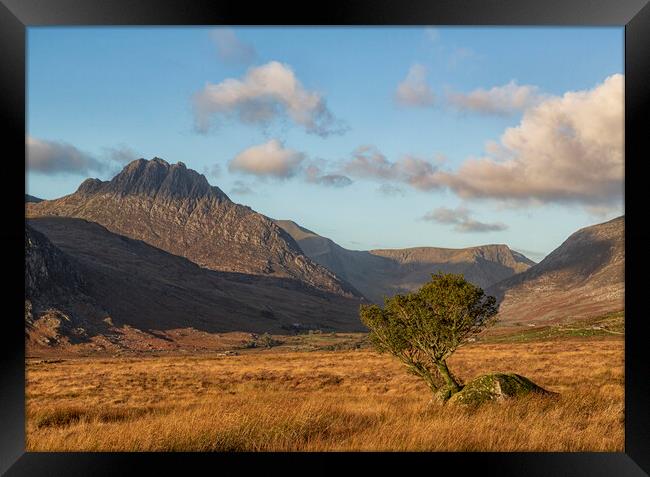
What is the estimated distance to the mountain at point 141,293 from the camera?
105 m

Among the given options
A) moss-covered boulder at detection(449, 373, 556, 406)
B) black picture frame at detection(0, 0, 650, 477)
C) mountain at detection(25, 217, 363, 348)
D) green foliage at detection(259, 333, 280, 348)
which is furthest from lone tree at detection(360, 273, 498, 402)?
green foliage at detection(259, 333, 280, 348)

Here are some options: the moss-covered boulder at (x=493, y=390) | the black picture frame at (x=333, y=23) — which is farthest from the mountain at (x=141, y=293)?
the black picture frame at (x=333, y=23)

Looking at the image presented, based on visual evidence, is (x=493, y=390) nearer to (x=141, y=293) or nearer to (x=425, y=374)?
(x=425, y=374)

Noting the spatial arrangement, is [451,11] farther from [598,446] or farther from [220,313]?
[220,313]

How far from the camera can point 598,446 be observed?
822cm

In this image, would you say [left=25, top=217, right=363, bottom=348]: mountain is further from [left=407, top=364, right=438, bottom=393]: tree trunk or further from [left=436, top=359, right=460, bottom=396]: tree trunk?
[left=436, top=359, right=460, bottom=396]: tree trunk

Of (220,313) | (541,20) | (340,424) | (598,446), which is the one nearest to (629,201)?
(541,20)

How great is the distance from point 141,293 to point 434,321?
405ft

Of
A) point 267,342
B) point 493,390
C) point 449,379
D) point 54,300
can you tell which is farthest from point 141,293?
point 493,390

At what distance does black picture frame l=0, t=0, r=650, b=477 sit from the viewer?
24.2 ft

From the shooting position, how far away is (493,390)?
12820 millimetres

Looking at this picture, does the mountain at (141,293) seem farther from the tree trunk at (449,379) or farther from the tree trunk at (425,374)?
the tree trunk at (449,379)

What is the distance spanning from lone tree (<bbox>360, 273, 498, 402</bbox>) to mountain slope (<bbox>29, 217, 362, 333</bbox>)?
Result: 10118cm

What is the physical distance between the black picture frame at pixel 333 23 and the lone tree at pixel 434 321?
7.14 meters
